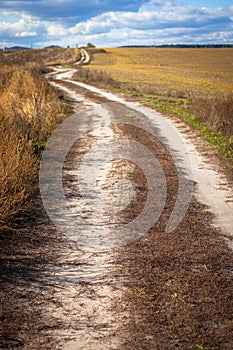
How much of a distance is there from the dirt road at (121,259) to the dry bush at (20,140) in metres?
0.41

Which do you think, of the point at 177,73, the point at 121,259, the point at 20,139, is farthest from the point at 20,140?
the point at 177,73

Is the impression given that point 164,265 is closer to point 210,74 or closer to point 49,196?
point 49,196

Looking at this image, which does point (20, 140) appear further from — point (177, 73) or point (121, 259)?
point (177, 73)

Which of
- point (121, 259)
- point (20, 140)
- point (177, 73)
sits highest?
point (177, 73)

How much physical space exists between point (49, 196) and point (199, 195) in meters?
3.13

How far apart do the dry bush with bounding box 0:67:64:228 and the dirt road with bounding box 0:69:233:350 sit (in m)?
0.41

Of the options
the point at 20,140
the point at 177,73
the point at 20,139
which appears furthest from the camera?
the point at 177,73

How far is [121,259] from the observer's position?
219 inches

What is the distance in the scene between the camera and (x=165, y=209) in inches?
299

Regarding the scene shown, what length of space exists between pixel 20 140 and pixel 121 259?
11.2 ft

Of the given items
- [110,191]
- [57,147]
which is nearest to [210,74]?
[57,147]

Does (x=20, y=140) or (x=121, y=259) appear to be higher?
(x=20, y=140)

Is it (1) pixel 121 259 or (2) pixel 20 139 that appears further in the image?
(2) pixel 20 139

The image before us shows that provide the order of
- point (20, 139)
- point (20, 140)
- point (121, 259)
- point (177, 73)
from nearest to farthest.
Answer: point (121, 259) → point (20, 140) → point (20, 139) → point (177, 73)
